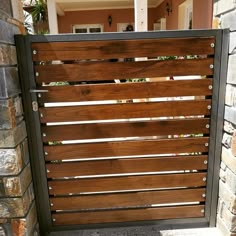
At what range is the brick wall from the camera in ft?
4.91

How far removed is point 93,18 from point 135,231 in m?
7.06

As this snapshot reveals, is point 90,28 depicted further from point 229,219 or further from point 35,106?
point 229,219

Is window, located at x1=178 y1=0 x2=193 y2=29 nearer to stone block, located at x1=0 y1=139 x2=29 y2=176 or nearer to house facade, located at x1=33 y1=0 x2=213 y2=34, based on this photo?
house facade, located at x1=33 y1=0 x2=213 y2=34

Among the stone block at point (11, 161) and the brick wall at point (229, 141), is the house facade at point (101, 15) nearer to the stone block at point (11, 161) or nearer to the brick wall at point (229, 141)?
the brick wall at point (229, 141)

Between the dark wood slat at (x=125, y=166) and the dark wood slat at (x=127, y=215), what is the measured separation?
0.35 meters

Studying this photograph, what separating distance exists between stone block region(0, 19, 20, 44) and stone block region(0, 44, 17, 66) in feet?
0.11

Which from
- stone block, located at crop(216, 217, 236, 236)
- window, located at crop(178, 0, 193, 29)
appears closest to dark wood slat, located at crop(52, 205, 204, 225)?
stone block, located at crop(216, 217, 236, 236)

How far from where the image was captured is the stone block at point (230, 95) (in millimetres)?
1525

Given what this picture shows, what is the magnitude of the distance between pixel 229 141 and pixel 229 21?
0.78 meters

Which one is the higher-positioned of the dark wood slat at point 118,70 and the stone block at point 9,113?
the dark wood slat at point 118,70

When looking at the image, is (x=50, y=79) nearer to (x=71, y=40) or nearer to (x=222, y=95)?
(x=71, y=40)

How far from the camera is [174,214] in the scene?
74.8 inches

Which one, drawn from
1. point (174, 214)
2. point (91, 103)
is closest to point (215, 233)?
point (174, 214)

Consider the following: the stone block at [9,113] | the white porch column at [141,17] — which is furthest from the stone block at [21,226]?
the white porch column at [141,17]
